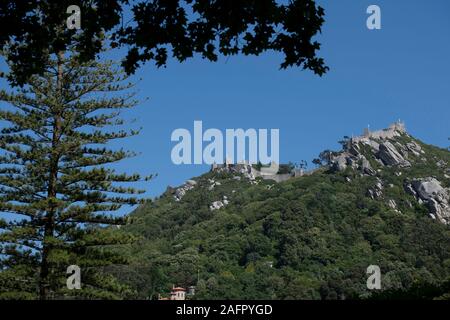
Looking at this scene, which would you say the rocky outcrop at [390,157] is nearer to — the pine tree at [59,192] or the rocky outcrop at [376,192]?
the rocky outcrop at [376,192]

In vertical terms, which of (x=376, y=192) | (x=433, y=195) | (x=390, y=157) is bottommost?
(x=433, y=195)

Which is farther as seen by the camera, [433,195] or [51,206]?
[433,195]

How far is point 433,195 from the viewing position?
450 ft

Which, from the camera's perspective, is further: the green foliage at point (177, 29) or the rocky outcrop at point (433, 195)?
the rocky outcrop at point (433, 195)

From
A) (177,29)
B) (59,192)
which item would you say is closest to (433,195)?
(59,192)

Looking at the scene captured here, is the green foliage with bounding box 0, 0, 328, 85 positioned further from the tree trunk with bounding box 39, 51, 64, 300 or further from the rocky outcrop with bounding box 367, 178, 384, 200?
the rocky outcrop with bounding box 367, 178, 384, 200

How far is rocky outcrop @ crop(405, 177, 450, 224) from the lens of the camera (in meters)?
135

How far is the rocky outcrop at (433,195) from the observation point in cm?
13475

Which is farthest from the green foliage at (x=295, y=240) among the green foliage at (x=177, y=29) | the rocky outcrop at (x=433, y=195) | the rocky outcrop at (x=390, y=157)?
the green foliage at (x=177, y=29)

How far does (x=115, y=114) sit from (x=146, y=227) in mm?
99492

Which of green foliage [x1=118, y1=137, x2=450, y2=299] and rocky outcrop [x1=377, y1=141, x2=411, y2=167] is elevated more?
rocky outcrop [x1=377, y1=141, x2=411, y2=167]

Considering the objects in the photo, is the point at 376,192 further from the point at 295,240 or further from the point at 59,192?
the point at 59,192

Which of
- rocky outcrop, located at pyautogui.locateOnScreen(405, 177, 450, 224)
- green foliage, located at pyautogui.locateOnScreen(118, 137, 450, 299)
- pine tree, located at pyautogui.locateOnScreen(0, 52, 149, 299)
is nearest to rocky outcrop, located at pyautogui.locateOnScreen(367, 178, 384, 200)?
green foliage, located at pyautogui.locateOnScreen(118, 137, 450, 299)
